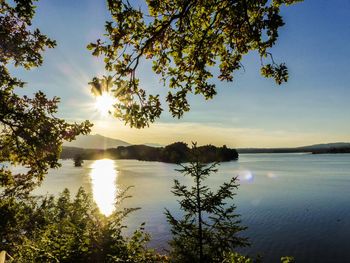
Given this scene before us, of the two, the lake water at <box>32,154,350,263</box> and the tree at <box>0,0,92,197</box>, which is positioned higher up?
the tree at <box>0,0,92,197</box>

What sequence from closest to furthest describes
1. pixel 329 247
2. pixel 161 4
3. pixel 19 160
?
pixel 161 4
pixel 19 160
pixel 329 247

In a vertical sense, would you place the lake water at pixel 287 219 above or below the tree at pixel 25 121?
below

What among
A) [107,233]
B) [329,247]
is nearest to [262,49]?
[107,233]

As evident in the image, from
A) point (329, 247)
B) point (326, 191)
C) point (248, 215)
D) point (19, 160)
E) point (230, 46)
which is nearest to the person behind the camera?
point (230, 46)

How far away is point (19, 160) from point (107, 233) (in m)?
5.36

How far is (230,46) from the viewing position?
26.5 ft

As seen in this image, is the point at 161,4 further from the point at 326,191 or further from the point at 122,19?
the point at 326,191

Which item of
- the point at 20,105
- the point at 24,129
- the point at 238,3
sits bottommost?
the point at 24,129

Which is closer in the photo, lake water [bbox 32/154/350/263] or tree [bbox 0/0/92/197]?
tree [bbox 0/0/92/197]

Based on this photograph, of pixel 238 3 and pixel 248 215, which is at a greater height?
pixel 238 3

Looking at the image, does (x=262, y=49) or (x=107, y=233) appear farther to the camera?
(x=107, y=233)

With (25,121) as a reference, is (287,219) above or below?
below

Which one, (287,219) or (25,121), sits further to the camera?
(287,219)

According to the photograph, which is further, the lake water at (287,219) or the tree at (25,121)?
the lake water at (287,219)
